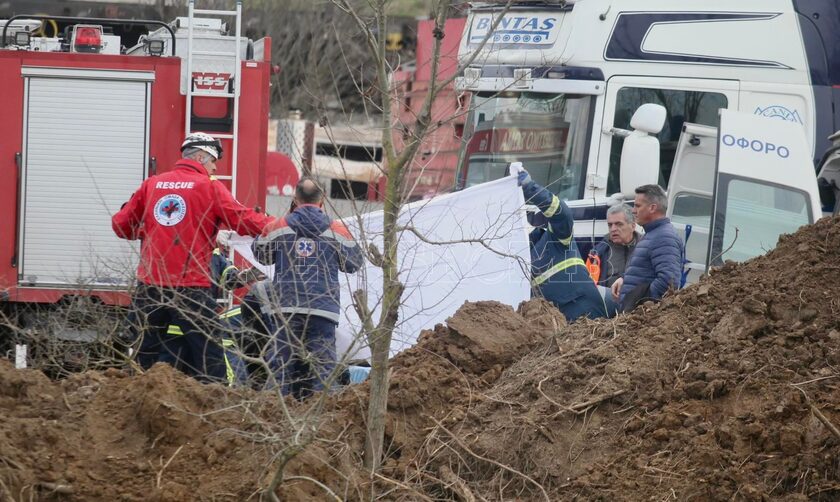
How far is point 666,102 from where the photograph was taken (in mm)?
10531

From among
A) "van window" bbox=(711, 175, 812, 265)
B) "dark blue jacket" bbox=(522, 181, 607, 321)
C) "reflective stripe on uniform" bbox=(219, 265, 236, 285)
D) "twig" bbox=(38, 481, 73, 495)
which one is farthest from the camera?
"van window" bbox=(711, 175, 812, 265)

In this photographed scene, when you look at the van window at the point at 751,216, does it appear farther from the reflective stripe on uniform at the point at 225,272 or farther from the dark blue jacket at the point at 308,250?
the reflective stripe on uniform at the point at 225,272

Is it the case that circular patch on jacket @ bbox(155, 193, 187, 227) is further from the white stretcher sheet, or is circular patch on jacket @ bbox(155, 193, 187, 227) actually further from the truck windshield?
the truck windshield

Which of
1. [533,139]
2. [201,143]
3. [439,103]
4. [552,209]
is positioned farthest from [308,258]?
[439,103]

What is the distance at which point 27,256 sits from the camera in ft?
30.3

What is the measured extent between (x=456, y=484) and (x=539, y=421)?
1.79ft

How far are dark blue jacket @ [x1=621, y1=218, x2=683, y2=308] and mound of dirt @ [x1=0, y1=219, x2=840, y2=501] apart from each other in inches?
72.2

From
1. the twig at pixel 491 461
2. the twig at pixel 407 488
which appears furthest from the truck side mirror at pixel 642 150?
the twig at pixel 407 488

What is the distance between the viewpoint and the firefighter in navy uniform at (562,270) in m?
8.30

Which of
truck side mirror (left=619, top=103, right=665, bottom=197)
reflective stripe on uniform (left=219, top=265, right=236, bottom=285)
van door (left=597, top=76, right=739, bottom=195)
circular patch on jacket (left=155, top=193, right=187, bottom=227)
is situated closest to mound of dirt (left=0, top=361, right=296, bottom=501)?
reflective stripe on uniform (left=219, top=265, right=236, bottom=285)

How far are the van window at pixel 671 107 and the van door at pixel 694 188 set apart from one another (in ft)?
1.37

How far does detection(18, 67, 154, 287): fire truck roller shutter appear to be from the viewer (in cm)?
925

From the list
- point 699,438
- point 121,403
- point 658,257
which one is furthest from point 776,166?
point 121,403

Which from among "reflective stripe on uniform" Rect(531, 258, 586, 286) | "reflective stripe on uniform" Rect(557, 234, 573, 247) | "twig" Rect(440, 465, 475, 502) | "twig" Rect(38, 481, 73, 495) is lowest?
"twig" Rect(440, 465, 475, 502)
